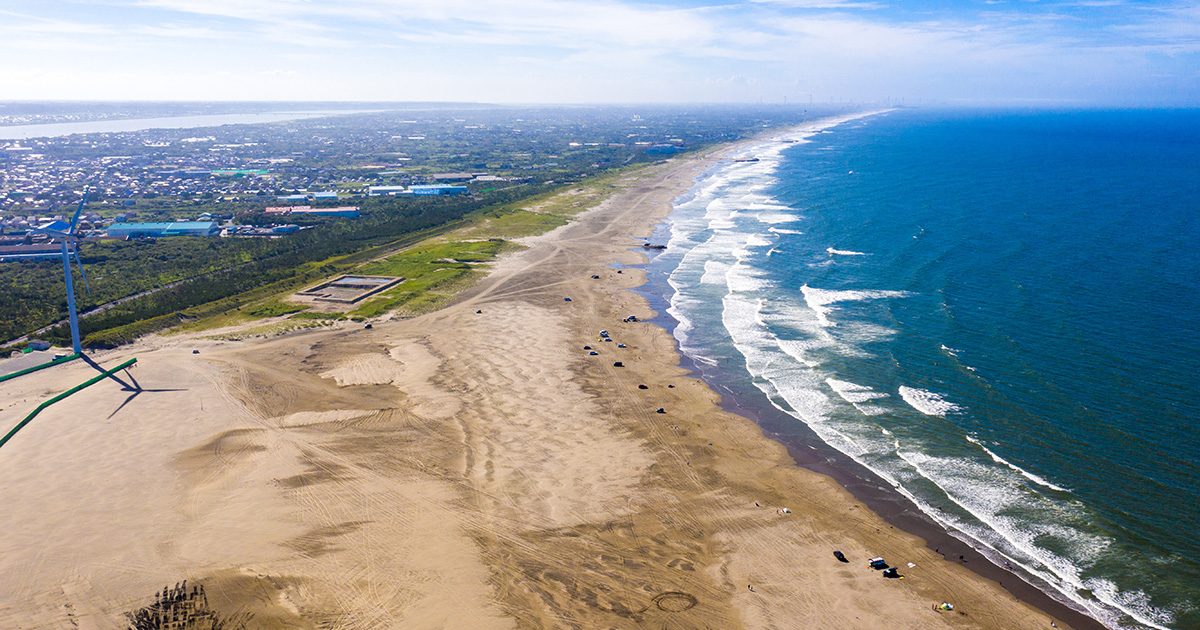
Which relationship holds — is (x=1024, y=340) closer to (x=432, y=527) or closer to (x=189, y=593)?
(x=432, y=527)

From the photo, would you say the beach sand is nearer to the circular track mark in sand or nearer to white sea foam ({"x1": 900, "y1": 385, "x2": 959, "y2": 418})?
the circular track mark in sand

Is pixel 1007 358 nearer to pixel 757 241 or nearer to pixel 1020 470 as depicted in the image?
pixel 1020 470

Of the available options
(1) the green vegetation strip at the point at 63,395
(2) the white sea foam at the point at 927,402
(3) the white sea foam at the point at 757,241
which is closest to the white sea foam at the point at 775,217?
(3) the white sea foam at the point at 757,241

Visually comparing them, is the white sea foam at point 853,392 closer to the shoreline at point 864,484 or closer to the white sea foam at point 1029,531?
the shoreline at point 864,484

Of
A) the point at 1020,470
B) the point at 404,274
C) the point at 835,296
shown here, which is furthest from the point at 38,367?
the point at 835,296

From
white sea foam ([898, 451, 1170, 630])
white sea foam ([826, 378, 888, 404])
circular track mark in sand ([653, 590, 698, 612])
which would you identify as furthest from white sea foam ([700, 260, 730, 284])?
circular track mark in sand ([653, 590, 698, 612])

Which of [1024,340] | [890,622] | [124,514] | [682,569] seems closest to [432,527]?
[682,569]

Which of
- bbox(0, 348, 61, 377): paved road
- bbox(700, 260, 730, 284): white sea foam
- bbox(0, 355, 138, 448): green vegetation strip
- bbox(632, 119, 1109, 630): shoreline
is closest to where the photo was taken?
bbox(632, 119, 1109, 630): shoreline
